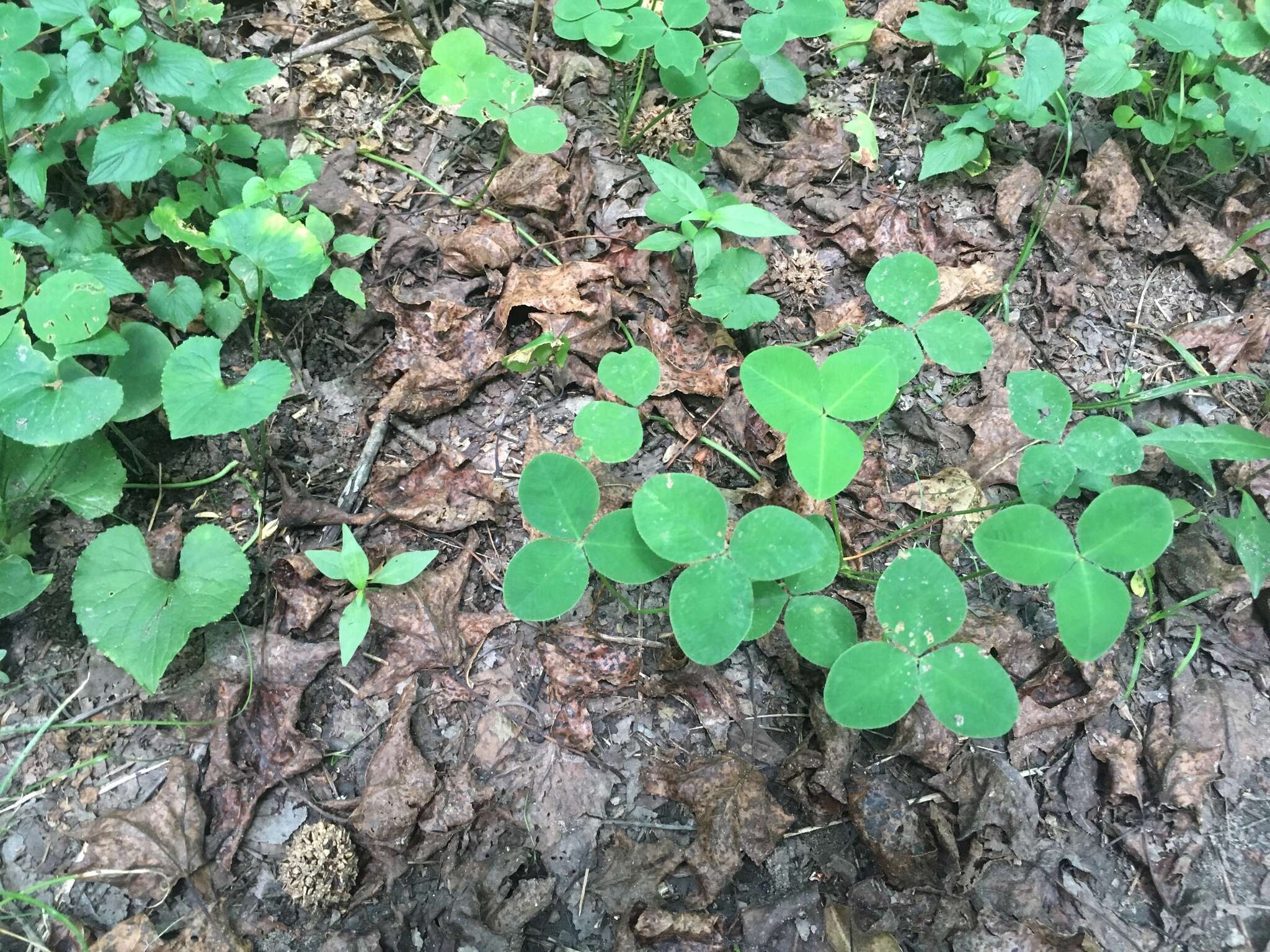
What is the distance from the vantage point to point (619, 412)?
2.03 m

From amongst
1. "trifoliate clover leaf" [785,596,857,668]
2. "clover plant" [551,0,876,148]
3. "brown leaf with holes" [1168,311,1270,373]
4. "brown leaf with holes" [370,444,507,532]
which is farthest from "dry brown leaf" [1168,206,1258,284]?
"brown leaf with holes" [370,444,507,532]

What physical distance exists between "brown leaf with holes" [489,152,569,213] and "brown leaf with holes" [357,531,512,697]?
133 cm

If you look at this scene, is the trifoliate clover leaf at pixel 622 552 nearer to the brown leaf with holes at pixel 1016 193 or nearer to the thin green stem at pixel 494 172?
the thin green stem at pixel 494 172

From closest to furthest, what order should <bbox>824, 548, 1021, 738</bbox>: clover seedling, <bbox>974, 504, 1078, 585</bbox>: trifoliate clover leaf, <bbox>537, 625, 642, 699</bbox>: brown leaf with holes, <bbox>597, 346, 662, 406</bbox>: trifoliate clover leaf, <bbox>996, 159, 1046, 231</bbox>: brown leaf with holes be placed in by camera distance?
<bbox>824, 548, 1021, 738</bbox>: clover seedling
<bbox>974, 504, 1078, 585</bbox>: trifoliate clover leaf
<bbox>537, 625, 642, 699</bbox>: brown leaf with holes
<bbox>597, 346, 662, 406</bbox>: trifoliate clover leaf
<bbox>996, 159, 1046, 231</bbox>: brown leaf with holes

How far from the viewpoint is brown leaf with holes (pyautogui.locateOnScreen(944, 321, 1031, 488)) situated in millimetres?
2297

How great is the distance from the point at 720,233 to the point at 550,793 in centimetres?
183

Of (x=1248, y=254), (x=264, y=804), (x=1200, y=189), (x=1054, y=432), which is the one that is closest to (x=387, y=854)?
(x=264, y=804)

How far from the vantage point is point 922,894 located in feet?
5.83

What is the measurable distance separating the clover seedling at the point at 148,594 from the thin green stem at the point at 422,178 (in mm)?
1371

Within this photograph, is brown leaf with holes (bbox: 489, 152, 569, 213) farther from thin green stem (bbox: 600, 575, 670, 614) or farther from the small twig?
thin green stem (bbox: 600, 575, 670, 614)

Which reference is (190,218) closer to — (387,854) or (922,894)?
(387,854)

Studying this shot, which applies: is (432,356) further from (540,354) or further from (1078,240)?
(1078,240)

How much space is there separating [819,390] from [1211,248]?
1923 millimetres

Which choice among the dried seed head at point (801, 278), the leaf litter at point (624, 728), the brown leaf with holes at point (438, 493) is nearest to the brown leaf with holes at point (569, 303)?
the leaf litter at point (624, 728)
